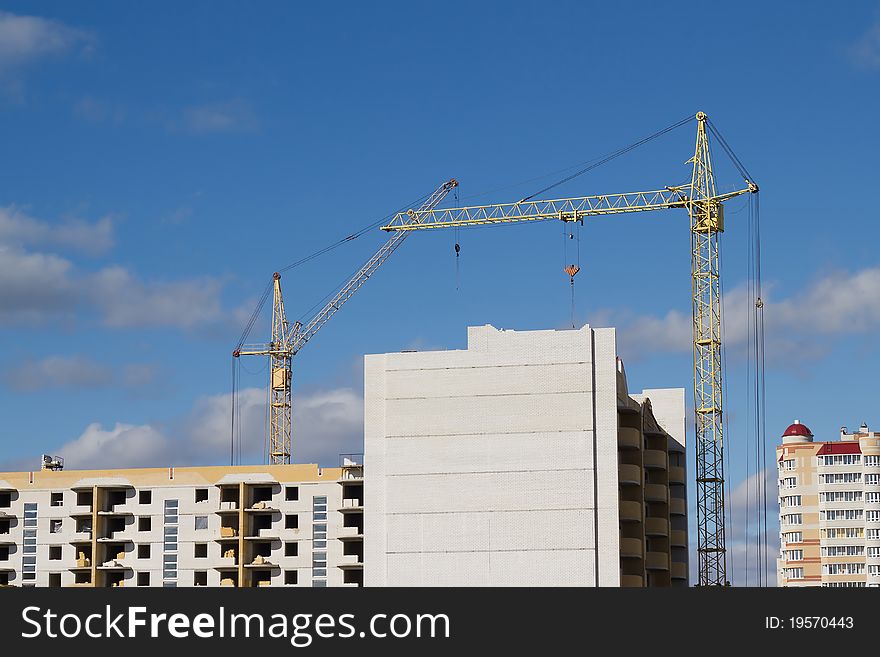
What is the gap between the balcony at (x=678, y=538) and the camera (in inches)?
5246

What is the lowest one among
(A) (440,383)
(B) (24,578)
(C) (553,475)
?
(B) (24,578)

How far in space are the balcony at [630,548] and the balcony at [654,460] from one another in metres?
13.2

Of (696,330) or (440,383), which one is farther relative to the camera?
(696,330)

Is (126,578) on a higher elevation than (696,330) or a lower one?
lower

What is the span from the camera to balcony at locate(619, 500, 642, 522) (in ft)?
367

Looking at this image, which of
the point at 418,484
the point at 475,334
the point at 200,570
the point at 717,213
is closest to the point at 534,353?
the point at 475,334

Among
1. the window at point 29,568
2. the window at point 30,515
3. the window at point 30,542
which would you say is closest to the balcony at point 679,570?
the window at point 29,568

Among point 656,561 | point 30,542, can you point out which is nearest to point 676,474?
point 656,561

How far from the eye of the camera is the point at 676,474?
451 feet
